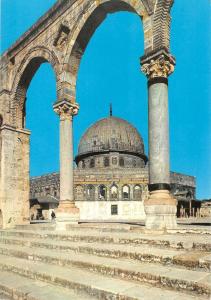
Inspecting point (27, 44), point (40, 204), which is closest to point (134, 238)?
point (27, 44)

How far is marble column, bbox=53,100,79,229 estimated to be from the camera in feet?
33.2

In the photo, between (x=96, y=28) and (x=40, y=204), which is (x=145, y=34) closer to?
(x=96, y=28)

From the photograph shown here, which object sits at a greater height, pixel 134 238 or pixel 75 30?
pixel 75 30

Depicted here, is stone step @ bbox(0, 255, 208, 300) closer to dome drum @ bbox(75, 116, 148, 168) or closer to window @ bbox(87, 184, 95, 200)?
window @ bbox(87, 184, 95, 200)

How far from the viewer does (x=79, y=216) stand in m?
10.4

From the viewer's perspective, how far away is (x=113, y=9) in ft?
33.9

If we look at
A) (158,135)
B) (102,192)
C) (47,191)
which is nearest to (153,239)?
(158,135)

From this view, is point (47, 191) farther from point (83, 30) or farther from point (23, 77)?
point (83, 30)

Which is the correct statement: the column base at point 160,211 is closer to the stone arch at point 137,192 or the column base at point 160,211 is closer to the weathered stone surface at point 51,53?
the weathered stone surface at point 51,53

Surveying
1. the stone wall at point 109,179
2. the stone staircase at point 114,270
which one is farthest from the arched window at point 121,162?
the stone staircase at point 114,270

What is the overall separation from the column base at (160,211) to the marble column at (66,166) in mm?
3613

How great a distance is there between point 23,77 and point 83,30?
409 centimetres

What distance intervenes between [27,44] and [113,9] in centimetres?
466

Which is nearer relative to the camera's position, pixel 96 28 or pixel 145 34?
pixel 145 34
